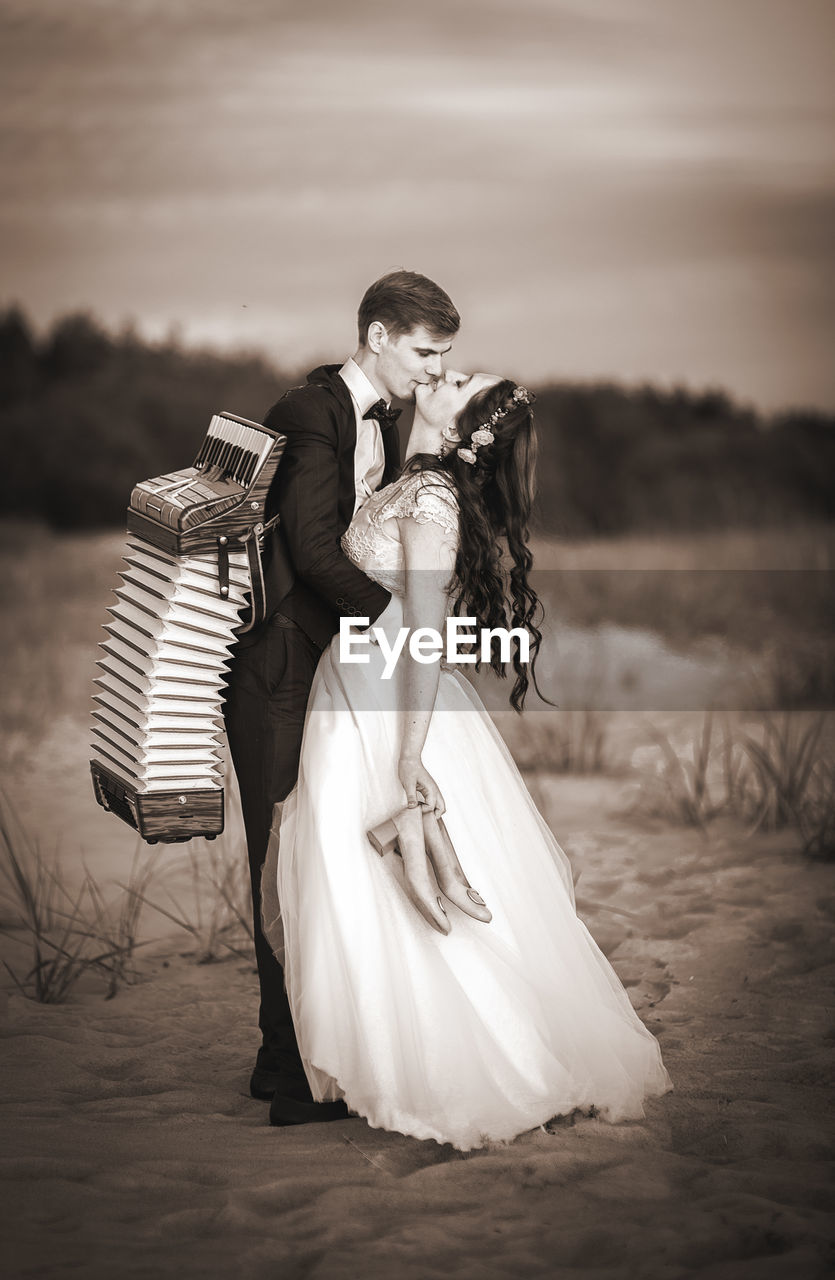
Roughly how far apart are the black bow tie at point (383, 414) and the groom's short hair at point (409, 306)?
0.13 m

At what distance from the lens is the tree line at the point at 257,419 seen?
34.7 ft

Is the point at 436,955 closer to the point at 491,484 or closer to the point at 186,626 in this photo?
the point at 186,626

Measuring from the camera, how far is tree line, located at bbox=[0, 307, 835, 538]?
34.7ft

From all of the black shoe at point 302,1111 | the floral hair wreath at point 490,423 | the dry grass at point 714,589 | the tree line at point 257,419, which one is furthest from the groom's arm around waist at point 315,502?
the tree line at point 257,419

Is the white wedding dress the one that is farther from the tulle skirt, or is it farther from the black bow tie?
the black bow tie

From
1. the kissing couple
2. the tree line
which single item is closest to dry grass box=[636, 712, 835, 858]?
the kissing couple

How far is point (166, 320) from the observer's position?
34.2 feet

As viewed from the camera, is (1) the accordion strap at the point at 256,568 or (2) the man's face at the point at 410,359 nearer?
(1) the accordion strap at the point at 256,568

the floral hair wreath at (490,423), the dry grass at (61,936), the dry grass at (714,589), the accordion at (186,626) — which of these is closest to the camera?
the accordion at (186,626)

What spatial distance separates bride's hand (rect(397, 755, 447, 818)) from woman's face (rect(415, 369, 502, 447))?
61 centimetres

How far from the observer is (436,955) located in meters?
2.50

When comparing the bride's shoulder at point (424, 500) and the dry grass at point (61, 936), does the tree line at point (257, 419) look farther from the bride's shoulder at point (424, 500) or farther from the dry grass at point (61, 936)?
the bride's shoulder at point (424, 500)

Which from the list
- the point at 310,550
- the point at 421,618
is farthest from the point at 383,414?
the point at 421,618

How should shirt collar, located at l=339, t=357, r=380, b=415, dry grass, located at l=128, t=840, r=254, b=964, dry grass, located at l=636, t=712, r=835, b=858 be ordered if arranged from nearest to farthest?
shirt collar, located at l=339, t=357, r=380, b=415
dry grass, located at l=128, t=840, r=254, b=964
dry grass, located at l=636, t=712, r=835, b=858
